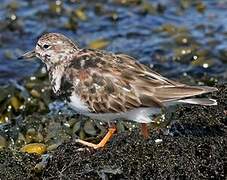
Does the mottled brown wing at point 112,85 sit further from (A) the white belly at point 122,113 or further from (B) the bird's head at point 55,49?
(B) the bird's head at point 55,49

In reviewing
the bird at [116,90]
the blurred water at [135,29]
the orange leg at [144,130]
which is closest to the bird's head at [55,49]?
the bird at [116,90]

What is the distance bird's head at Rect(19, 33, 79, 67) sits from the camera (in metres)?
4.66

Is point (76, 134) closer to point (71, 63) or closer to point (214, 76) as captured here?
point (71, 63)

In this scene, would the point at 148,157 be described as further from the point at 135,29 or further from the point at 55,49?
the point at 135,29

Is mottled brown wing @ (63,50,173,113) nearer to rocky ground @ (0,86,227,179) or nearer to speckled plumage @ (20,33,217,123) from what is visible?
speckled plumage @ (20,33,217,123)

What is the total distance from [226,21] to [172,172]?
217 inches

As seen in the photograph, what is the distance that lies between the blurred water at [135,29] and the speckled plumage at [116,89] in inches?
121

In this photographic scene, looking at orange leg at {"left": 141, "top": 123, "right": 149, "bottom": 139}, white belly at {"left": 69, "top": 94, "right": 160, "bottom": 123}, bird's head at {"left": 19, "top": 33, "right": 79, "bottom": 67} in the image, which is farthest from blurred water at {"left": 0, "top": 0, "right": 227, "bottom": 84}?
white belly at {"left": 69, "top": 94, "right": 160, "bottom": 123}

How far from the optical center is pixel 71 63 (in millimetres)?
4496

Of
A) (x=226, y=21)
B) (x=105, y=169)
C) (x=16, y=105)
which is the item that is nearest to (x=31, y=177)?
(x=105, y=169)

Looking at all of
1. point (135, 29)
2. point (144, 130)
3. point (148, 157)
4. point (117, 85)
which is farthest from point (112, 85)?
point (135, 29)

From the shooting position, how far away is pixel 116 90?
4.27 meters

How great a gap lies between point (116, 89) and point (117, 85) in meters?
0.03

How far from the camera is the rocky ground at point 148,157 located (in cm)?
380
